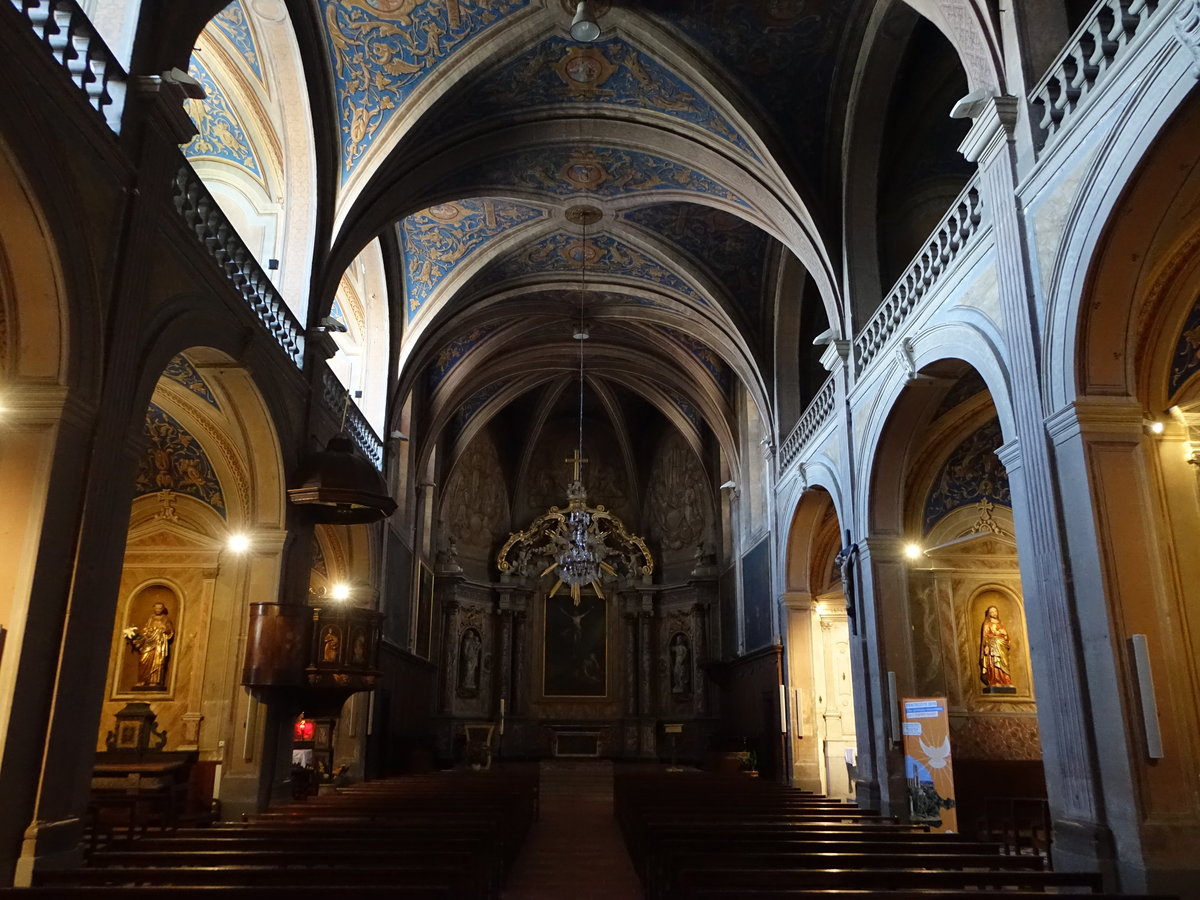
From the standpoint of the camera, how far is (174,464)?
10.9 m

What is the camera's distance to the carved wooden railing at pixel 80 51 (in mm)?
5642

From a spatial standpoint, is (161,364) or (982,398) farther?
(982,398)

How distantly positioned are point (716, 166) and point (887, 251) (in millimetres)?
2866

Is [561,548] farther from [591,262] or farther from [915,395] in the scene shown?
[915,395]

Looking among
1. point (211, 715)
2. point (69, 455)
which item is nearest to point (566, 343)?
point (211, 715)

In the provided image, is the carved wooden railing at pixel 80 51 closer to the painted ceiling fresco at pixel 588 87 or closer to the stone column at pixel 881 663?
the painted ceiling fresco at pixel 588 87

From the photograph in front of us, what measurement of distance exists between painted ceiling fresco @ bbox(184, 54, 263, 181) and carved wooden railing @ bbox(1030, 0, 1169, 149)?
8733 millimetres

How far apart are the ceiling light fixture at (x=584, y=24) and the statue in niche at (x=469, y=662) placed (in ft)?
52.1

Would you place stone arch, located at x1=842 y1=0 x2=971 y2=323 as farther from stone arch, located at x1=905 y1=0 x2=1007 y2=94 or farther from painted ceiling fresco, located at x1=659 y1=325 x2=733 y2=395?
painted ceiling fresco, located at x1=659 y1=325 x2=733 y2=395

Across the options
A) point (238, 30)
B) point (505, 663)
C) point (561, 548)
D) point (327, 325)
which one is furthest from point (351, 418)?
point (505, 663)

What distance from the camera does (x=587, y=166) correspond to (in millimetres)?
13688

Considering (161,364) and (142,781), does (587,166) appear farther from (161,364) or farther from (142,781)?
(142,781)

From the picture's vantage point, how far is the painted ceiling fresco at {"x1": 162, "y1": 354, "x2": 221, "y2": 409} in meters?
9.29

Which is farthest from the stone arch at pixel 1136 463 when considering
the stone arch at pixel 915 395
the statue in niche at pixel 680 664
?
the statue in niche at pixel 680 664
